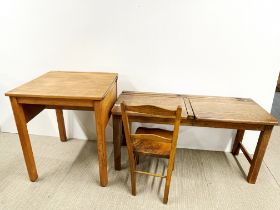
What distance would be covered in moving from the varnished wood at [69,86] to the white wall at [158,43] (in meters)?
0.26

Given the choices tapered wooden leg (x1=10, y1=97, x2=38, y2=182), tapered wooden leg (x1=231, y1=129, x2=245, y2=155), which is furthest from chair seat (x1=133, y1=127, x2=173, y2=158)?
tapered wooden leg (x1=231, y1=129, x2=245, y2=155)

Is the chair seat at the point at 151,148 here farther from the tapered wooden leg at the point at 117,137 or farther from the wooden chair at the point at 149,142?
the tapered wooden leg at the point at 117,137

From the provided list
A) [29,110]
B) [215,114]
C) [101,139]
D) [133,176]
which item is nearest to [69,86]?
[29,110]

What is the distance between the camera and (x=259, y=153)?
1.70m

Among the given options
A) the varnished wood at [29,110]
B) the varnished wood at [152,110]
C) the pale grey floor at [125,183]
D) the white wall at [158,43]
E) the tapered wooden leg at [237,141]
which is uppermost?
the white wall at [158,43]

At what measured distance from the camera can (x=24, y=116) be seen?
158 centimetres

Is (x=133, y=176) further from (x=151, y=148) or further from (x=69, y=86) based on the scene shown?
(x=69, y=86)

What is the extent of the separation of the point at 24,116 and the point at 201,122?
139 centimetres

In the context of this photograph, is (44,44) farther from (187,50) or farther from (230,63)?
(230,63)

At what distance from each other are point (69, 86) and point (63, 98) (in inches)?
8.4

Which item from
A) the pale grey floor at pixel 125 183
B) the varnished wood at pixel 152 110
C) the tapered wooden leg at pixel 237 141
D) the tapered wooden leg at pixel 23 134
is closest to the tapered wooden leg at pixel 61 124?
the pale grey floor at pixel 125 183

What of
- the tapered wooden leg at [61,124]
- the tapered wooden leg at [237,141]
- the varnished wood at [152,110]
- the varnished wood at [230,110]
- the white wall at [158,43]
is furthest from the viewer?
the tapered wooden leg at [61,124]

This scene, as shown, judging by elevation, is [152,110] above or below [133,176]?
above

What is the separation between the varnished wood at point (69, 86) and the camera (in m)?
1.44
